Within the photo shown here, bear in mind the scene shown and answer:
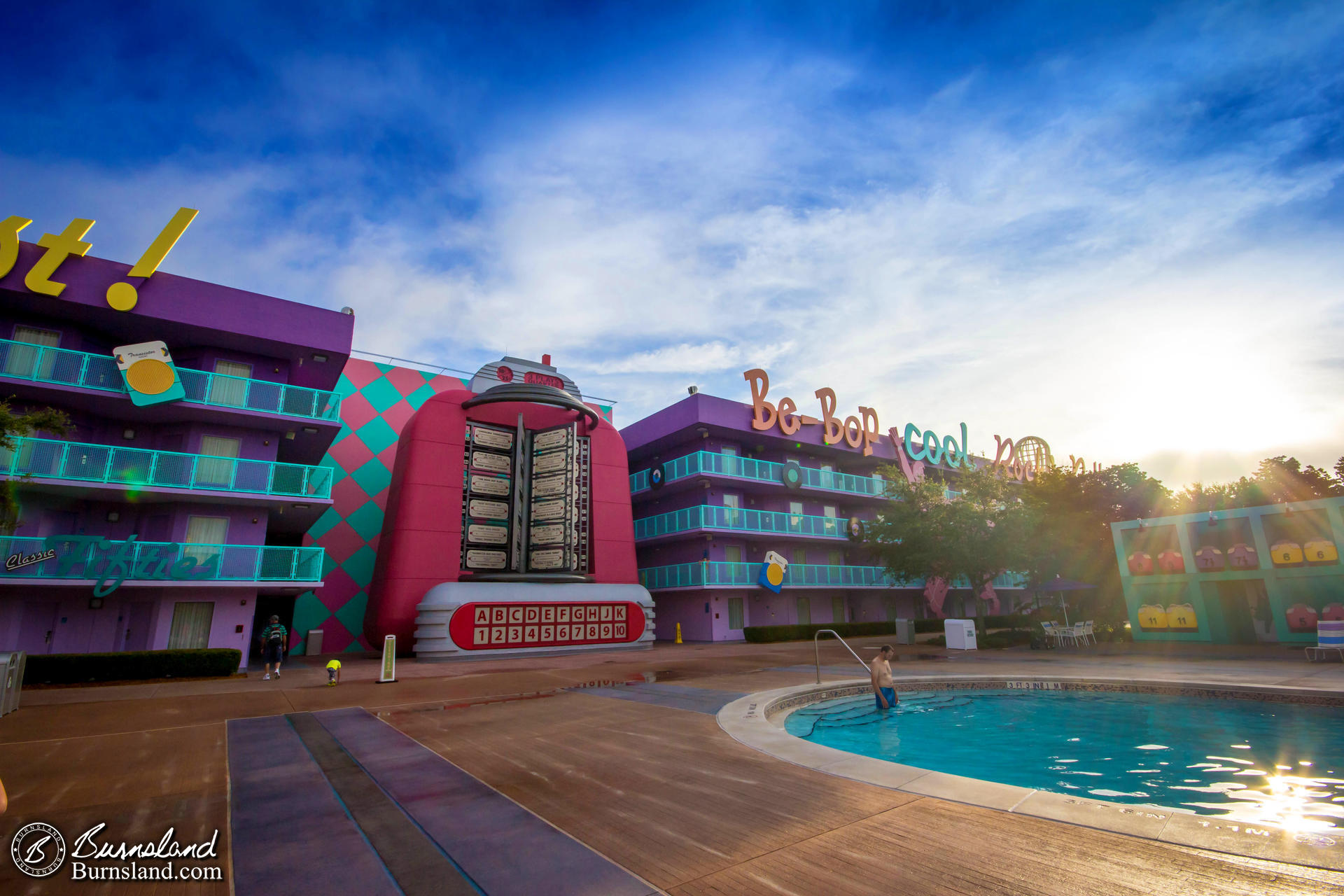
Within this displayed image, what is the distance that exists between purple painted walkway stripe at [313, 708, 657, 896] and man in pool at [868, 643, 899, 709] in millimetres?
7652

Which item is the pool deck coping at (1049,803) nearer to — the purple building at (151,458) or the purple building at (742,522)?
the purple building at (151,458)

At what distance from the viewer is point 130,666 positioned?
1694 cm

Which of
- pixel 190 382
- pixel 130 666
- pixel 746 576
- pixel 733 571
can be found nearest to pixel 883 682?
pixel 733 571

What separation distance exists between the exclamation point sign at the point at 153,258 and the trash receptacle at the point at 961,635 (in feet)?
97.8

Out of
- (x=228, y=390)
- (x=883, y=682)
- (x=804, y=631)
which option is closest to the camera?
(x=883, y=682)

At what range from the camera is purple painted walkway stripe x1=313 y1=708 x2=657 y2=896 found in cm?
390

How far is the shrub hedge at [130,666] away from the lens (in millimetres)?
15836

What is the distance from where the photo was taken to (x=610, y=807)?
5375mm

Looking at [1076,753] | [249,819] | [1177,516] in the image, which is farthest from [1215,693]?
[1177,516]

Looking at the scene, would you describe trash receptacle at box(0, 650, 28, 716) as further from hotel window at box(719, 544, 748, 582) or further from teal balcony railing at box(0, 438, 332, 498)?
hotel window at box(719, 544, 748, 582)

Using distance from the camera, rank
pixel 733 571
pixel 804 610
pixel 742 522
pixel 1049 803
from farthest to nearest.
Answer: pixel 804 610 → pixel 742 522 → pixel 733 571 → pixel 1049 803

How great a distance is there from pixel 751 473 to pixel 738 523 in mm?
3101

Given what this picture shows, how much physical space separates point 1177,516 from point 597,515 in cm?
2541

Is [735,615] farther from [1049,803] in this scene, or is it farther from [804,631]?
[1049,803]
